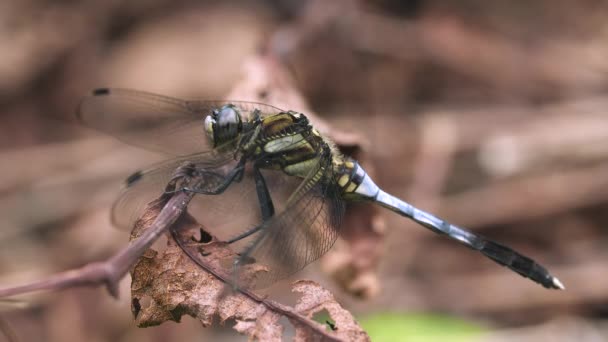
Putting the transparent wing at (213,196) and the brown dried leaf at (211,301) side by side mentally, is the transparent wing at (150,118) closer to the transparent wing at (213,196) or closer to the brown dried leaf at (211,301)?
the transparent wing at (213,196)

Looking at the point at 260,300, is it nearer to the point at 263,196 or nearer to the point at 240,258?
the point at 240,258

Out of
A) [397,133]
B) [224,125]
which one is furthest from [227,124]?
[397,133]

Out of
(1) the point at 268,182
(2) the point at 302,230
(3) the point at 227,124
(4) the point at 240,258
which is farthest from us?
(1) the point at 268,182

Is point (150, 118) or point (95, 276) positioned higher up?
point (150, 118)

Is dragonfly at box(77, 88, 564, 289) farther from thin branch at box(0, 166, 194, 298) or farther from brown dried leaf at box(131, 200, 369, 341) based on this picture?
thin branch at box(0, 166, 194, 298)

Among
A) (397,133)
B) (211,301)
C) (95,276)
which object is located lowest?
(95,276)

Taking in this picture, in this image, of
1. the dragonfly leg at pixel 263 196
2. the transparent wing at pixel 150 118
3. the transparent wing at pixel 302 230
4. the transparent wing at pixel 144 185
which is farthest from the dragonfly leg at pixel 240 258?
the transparent wing at pixel 150 118

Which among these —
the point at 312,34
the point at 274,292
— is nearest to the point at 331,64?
the point at 312,34

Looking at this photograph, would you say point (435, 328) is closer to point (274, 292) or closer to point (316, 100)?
point (274, 292)
